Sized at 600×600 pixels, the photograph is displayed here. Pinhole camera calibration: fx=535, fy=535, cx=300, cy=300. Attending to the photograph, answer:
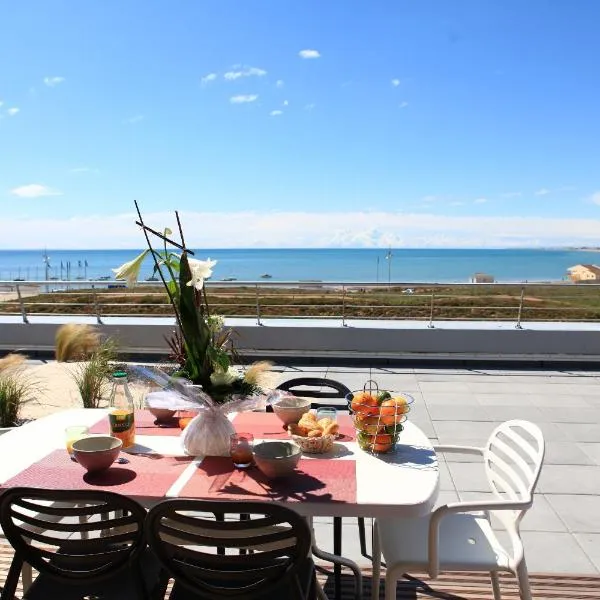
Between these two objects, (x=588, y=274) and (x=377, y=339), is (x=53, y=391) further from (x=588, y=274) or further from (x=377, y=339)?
(x=588, y=274)

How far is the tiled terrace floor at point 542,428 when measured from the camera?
2.68m

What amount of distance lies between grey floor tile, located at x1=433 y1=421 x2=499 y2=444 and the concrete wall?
7.90 ft

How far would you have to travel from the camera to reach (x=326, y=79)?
11234mm

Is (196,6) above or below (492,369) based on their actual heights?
above

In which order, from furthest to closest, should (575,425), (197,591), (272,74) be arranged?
(272,74)
(575,425)
(197,591)

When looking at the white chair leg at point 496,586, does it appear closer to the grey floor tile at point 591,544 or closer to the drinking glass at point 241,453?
the grey floor tile at point 591,544

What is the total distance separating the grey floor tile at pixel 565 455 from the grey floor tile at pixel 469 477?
0.52 meters

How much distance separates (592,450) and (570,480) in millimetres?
652

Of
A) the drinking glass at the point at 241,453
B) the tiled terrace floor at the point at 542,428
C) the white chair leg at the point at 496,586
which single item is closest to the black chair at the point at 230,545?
the drinking glass at the point at 241,453

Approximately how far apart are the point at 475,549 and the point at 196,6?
705cm

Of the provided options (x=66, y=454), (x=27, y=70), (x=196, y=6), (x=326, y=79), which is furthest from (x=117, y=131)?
(x=66, y=454)

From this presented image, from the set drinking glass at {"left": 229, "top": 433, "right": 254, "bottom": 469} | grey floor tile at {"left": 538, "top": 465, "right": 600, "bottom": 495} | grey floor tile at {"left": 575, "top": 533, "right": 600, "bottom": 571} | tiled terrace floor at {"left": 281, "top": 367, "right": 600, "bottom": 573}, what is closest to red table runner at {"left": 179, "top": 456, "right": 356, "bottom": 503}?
drinking glass at {"left": 229, "top": 433, "right": 254, "bottom": 469}

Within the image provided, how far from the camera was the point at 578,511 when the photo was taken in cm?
298

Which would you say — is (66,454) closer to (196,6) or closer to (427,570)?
(427,570)
